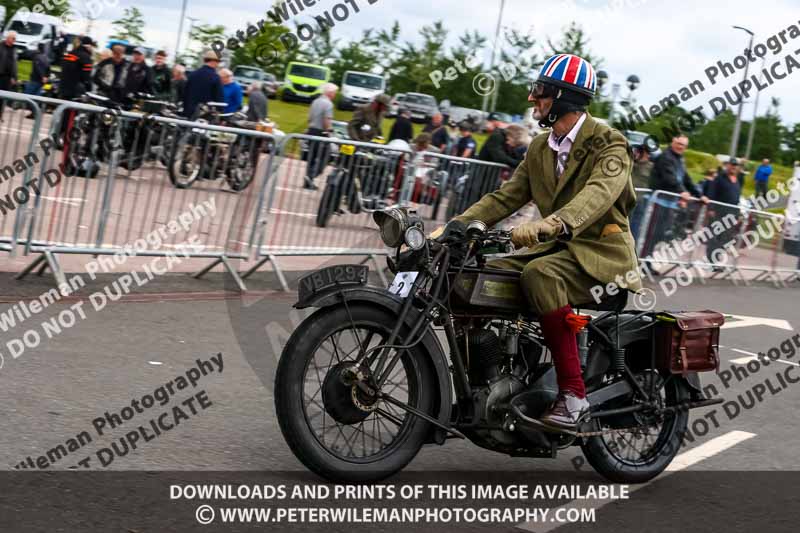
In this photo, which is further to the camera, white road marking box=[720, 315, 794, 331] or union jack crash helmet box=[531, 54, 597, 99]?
white road marking box=[720, 315, 794, 331]

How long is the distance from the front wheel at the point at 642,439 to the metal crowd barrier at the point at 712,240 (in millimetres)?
9602

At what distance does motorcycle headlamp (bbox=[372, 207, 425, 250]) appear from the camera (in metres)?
4.71

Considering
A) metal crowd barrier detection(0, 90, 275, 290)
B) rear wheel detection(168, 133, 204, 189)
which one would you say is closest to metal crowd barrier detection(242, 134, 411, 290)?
metal crowd barrier detection(0, 90, 275, 290)

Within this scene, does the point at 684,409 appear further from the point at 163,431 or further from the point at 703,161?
the point at 703,161

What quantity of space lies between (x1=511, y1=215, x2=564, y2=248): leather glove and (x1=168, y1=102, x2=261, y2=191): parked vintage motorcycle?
4968 millimetres

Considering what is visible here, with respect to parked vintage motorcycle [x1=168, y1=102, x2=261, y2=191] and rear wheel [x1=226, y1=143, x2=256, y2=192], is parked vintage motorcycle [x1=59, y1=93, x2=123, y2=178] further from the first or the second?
rear wheel [x1=226, y1=143, x2=256, y2=192]

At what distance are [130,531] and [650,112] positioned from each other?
984 cm

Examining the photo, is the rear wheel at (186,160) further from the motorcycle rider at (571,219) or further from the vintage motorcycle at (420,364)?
the vintage motorcycle at (420,364)

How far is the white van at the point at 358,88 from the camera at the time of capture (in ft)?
172

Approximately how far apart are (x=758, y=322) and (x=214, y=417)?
334 inches

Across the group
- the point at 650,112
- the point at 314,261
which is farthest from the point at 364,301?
the point at 650,112

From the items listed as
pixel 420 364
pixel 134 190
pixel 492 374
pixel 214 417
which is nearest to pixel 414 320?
pixel 420 364

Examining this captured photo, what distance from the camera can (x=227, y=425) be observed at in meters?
5.76

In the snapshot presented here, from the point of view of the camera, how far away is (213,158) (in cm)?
950
